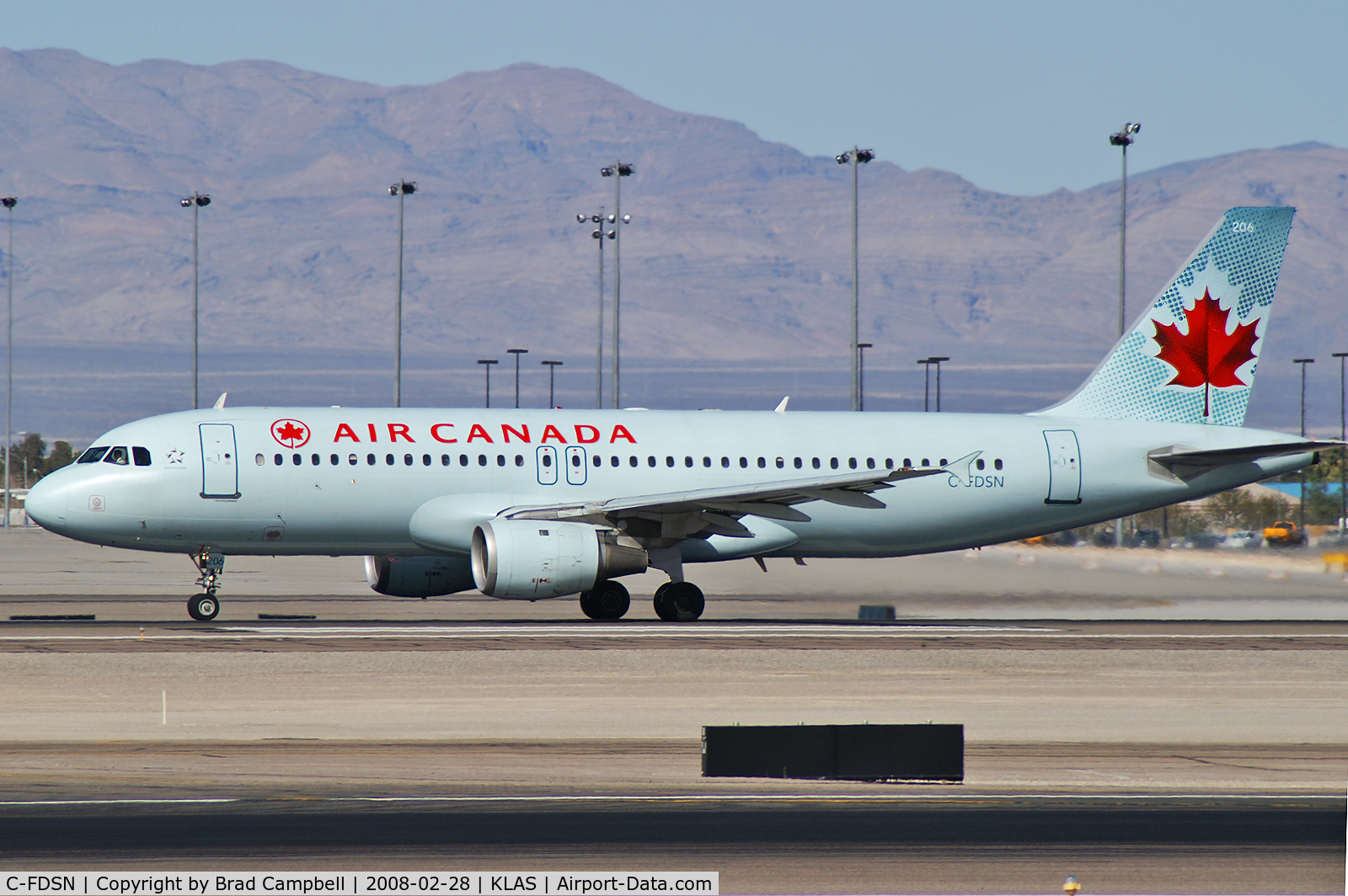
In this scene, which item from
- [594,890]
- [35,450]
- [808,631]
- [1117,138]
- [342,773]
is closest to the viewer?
[594,890]

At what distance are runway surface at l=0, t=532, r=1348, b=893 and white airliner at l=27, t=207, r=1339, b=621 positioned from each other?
1.52 metres

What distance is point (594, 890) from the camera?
10.7 meters

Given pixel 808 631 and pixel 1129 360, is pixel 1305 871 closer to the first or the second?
pixel 808 631

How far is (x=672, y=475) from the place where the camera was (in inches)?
1300

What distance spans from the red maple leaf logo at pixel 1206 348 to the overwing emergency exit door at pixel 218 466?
788 inches

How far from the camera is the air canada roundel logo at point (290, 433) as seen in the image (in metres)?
31.5

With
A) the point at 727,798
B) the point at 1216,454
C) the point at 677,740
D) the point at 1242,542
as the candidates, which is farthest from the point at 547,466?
the point at 1242,542

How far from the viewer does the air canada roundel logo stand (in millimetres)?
31484

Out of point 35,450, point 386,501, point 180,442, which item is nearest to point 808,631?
point 386,501

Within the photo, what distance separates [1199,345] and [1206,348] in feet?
0.53

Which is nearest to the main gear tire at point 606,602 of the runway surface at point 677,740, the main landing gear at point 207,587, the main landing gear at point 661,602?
the main landing gear at point 661,602

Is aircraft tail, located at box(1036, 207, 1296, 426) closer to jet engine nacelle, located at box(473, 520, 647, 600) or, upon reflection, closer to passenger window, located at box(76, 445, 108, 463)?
jet engine nacelle, located at box(473, 520, 647, 600)

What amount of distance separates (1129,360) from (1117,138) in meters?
22.2

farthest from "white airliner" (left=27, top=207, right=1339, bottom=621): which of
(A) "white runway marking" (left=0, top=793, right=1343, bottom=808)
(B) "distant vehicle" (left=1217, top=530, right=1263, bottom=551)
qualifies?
(A) "white runway marking" (left=0, top=793, right=1343, bottom=808)
